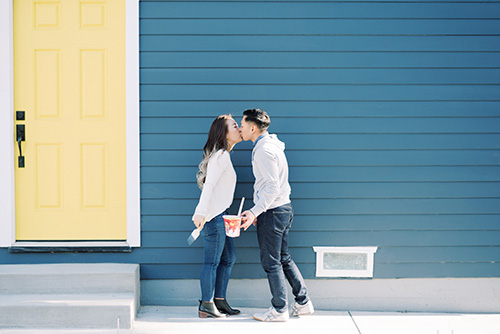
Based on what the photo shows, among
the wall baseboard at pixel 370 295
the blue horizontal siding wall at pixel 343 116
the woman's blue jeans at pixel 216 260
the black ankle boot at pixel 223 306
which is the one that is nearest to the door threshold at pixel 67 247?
the blue horizontal siding wall at pixel 343 116

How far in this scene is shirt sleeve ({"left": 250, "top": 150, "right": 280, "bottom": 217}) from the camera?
340 centimetres

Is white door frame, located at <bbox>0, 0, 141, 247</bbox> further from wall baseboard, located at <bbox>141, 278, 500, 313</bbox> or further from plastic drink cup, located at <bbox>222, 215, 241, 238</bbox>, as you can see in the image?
plastic drink cup, located at <bbox>222, 215, 241, 238</bbox>

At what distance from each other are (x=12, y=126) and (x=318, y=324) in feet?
9.22

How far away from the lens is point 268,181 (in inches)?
135

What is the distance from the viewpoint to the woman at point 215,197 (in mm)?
3497

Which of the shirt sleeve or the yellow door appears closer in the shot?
the shirt sleeve

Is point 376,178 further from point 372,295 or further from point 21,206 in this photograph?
point 21,206

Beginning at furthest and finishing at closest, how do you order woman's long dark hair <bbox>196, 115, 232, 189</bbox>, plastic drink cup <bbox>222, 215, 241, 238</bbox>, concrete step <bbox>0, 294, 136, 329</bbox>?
1. woman's long dark hair <bbox>196, 115, 232, 189</bbox>
2. concrete step <bbox>0, 294, 136, 329</bbox>
3. plastic drink cup <bbox>222, 215, 241, 238</bbox>

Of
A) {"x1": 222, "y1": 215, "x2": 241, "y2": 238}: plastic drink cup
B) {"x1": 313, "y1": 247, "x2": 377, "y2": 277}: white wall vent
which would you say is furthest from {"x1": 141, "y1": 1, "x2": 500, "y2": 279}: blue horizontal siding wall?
{"x1": 222, "y1": 215, "x2": 241, "y2": 238}: plastic drink cup

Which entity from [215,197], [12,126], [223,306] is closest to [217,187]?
[215,197]

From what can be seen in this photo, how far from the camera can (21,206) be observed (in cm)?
393

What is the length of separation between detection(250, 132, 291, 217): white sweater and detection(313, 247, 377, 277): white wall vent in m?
0.72

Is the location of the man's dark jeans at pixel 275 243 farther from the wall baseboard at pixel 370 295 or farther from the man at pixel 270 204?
the wall baseboard at pixel 370 295

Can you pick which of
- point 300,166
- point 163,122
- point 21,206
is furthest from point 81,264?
point 300,166
